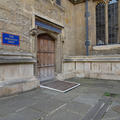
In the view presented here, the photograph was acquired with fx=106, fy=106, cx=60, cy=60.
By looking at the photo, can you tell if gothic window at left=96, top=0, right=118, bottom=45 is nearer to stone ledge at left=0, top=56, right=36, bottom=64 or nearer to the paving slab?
stone ledge at left=0, top=56, right=36, bottom=64

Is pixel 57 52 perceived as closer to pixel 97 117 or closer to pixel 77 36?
pixel 77 36

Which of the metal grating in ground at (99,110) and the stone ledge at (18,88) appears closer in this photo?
the metal grating in ground at (99,110)

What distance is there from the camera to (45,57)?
5.66 metres

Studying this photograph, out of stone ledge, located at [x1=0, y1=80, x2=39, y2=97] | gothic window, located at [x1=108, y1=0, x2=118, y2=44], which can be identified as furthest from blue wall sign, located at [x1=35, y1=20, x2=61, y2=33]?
gothic window, located at [x1=108, y1=0, x2=118, y2=44]

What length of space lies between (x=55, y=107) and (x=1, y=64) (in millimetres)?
2167

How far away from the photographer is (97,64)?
21.7 ft

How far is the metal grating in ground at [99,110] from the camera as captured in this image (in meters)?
2.27

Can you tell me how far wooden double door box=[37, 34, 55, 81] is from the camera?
534 centimetres

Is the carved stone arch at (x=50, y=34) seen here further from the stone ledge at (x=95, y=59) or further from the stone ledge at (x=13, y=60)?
the stone ledge at (x=13, y=60)

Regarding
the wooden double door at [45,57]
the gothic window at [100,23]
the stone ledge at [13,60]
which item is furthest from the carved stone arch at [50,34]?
the gothic window at [100,23]

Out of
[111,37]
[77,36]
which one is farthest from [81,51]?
[111,37]

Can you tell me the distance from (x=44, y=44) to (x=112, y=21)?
562 cm

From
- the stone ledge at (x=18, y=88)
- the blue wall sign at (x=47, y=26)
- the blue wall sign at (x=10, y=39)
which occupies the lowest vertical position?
Result: the stone ledge at (x=18, y=88)

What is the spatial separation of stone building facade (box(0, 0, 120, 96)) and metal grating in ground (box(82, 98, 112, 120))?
97.8 inches
